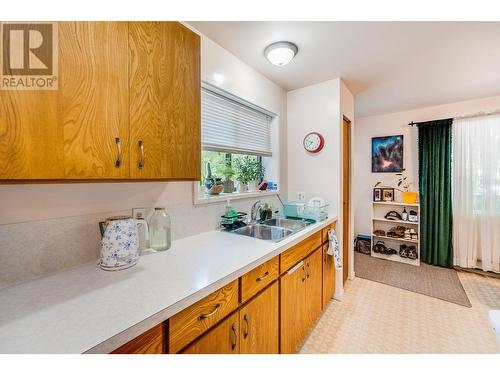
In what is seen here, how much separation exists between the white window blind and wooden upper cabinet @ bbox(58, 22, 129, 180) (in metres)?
0.85

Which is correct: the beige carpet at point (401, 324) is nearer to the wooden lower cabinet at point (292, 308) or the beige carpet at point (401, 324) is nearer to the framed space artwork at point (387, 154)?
the wooden lower cabinet at point (292, 308)

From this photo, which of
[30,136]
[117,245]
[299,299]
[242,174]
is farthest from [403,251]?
[30,136]

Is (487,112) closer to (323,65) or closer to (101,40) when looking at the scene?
(323,65)

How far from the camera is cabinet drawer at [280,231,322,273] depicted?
134 centimetres

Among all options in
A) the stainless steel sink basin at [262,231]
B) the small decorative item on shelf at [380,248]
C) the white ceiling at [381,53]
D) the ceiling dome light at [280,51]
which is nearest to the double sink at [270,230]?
the stainless steel sink basin at [262,231]

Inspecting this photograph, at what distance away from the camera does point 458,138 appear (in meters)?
2.92

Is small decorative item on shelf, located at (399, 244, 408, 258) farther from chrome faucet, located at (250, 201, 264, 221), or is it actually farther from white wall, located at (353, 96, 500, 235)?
chrome faucet, located at (250, 201, 264, 221)

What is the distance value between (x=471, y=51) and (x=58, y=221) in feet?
10.1

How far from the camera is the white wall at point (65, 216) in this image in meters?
0.84

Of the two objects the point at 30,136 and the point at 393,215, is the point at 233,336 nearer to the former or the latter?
the point at 30,136

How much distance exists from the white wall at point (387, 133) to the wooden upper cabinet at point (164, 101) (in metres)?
3.02

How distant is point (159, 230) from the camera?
1247mm

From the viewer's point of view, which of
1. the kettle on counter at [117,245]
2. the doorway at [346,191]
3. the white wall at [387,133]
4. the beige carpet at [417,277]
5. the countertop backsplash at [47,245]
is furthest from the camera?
the white wall at [387,133]

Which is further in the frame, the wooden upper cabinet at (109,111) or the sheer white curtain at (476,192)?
the sheer white curtain at (476,192)
